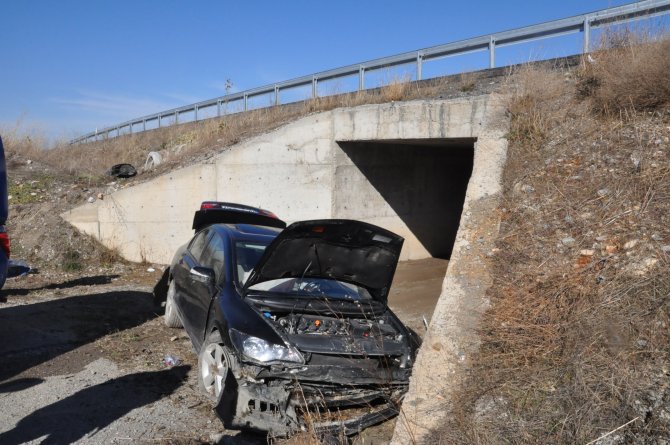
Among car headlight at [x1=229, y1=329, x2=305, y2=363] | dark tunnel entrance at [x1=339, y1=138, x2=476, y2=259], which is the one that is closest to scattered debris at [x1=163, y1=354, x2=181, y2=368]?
car headlight at [x1=229, y1=329, x2=305, y2=363]

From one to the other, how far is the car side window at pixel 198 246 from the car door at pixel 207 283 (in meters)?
0.13

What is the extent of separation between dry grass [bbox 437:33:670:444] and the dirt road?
1.18m

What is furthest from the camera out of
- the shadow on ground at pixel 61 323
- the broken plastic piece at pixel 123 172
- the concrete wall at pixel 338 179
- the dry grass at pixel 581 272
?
the broken plastic piece at pixel 123 172

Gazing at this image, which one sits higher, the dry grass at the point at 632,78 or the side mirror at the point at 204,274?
the dry grass at the point at 632,78

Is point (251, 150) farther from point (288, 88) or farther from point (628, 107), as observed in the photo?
point (628, 107)

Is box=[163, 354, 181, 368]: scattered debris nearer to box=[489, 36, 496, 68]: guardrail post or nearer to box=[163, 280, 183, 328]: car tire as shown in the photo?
box=[163, 280, 183, 328]: car tire

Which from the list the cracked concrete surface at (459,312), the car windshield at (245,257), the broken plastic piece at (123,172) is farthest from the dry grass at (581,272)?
the broken plastic piece at (123,172)

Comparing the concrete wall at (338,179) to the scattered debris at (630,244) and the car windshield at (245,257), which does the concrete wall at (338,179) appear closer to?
the scattered debris at (630,244)

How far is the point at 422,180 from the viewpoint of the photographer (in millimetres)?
14266

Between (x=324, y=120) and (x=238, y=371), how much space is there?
845cm

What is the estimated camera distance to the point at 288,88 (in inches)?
645

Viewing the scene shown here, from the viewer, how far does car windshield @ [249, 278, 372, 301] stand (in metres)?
5.19

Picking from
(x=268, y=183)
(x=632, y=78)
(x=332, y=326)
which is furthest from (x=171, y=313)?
(x=632, y=78)

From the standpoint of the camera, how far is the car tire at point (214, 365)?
4.77m
